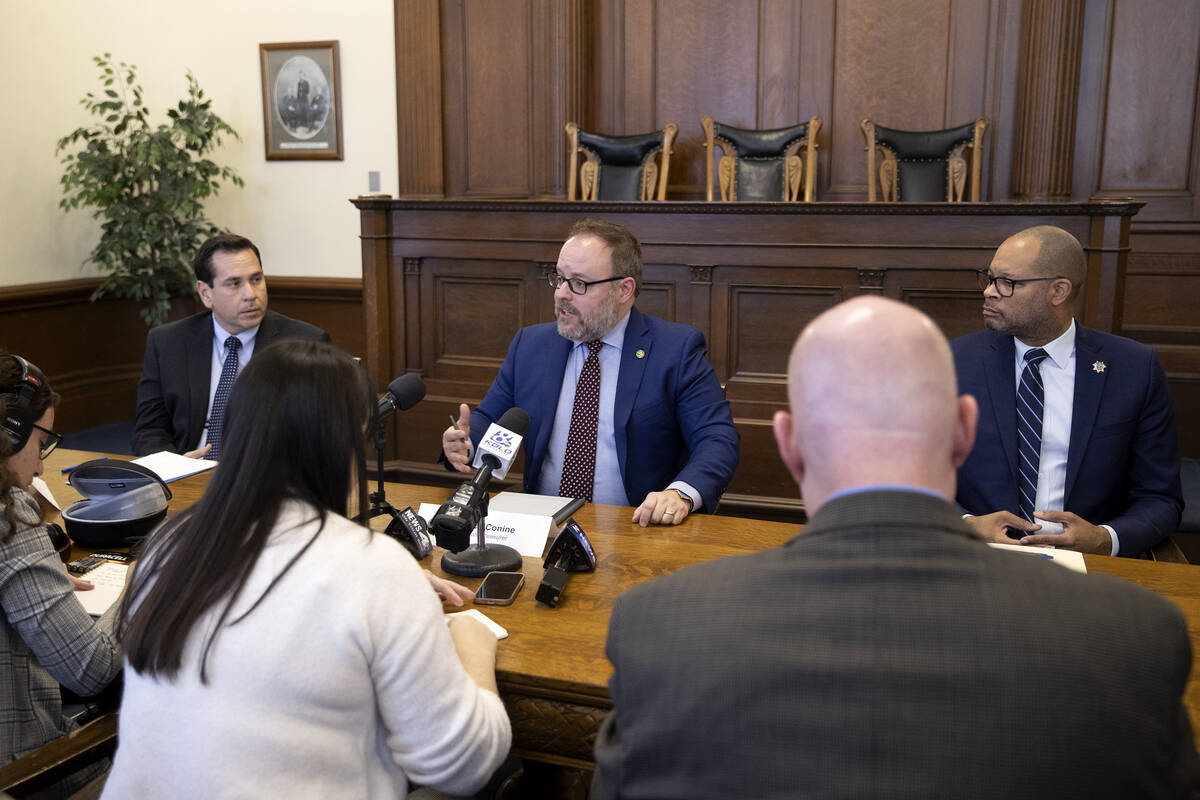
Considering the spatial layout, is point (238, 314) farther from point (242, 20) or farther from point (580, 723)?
point (242, 20)

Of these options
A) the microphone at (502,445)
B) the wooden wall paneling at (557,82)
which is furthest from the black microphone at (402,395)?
the wooden wall paneling at (557,82)

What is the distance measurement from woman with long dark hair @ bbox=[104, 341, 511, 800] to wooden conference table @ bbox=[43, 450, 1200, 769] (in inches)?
9.4

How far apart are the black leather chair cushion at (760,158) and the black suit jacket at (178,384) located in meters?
2.91

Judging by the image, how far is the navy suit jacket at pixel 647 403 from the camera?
9.43 ft

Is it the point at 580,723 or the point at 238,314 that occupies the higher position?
the point at 238,314

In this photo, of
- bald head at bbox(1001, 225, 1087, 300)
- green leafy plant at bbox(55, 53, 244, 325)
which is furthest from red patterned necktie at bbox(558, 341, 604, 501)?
green leafy plant at bbox(55, 53, 244, 325)

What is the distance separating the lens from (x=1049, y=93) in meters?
5.39

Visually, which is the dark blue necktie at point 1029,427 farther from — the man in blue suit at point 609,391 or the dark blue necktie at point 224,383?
the dark blue necktie at point 224,383

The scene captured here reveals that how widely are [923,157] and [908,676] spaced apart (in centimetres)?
497

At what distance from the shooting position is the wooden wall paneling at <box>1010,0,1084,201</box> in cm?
534

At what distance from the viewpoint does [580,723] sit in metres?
1.61

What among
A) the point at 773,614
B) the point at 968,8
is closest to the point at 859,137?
the point at 968,8

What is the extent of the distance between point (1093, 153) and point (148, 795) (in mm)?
5638

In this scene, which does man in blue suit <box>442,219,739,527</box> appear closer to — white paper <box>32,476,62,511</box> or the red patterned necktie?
the red patterned necktie
